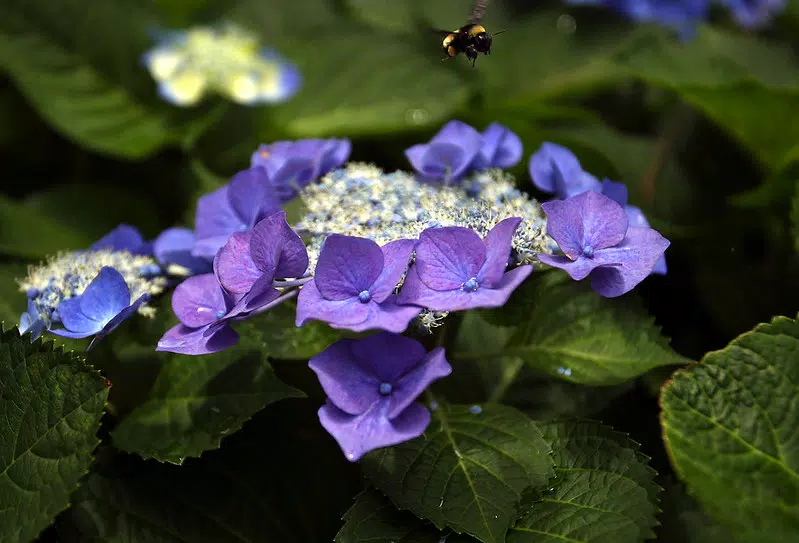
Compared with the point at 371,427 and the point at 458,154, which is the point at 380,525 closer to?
the point at 371,427

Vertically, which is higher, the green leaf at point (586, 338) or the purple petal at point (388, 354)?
the purple petal at point (388, 354)

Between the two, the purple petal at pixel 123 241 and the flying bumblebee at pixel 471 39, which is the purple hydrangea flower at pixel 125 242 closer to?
the purple petal at pixel 123 241

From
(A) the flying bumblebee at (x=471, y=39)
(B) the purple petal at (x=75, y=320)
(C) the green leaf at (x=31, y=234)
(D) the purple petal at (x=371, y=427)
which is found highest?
(A) the flying bumblebee at (x=471, y=39)

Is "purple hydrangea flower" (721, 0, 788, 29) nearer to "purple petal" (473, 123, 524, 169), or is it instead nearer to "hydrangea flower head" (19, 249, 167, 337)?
"purple petal" (473, 123, 524, 169)

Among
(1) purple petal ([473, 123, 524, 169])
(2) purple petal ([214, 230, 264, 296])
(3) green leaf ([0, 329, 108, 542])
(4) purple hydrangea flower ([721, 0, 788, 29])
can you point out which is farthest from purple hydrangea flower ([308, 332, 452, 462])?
(4) purple hydrangea flower ([721, 0, 788, 29])

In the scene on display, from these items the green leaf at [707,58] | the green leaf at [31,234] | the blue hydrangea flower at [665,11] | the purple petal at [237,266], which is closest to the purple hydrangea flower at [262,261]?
the purple petal at [237,266]
